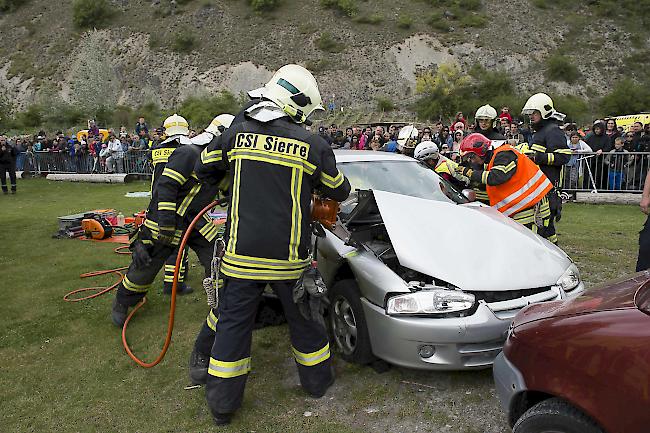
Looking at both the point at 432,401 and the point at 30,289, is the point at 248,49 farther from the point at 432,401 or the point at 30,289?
the point at 432,401

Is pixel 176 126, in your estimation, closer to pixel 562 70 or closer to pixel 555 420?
pixel 555 420

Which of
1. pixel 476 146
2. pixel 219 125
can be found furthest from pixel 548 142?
pixel 219 125

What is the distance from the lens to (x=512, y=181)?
16.9 feet

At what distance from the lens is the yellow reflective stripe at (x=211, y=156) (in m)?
3.33

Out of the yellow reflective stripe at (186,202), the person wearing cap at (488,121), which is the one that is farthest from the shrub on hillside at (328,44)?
the yellow reflective stripe at (186,202)

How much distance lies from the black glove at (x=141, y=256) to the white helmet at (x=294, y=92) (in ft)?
7.07

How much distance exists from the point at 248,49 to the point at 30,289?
48146 mm

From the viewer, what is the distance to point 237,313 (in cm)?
319

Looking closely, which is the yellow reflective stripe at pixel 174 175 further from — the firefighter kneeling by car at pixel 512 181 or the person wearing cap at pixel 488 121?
the person wearing cap at pixel 488 121

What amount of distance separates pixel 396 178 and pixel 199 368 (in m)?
2.38

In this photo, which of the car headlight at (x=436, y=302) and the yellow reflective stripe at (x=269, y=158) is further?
the car headlight at (x=436, y=302)

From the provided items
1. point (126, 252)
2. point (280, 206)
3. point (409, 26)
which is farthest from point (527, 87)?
point (280, 206)

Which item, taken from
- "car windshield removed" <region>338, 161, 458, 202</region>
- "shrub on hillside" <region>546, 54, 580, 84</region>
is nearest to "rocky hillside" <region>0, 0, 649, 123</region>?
"shrub on hillside" <region>546, 54, 580, 84</region>

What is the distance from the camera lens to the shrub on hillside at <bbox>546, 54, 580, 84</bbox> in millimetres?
44688
